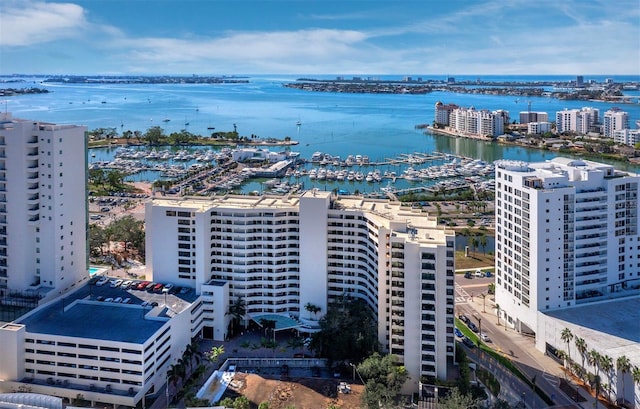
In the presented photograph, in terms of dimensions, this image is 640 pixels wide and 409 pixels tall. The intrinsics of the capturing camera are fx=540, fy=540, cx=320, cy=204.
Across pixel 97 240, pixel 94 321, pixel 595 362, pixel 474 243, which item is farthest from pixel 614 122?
pixel 94 321

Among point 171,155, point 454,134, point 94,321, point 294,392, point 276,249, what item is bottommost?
point 294,392

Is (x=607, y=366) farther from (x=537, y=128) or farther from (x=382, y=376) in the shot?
(x=537, y=128)

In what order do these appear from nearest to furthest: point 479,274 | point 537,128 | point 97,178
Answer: point 479,274 → point 97,178 → point 537,128

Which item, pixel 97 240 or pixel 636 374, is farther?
pixel 97 240

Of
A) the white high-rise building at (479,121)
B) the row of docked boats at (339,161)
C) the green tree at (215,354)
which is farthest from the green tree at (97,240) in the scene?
the white high-rise building at (479,121)

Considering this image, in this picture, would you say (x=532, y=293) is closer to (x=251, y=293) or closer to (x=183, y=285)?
(x=251, y=293)

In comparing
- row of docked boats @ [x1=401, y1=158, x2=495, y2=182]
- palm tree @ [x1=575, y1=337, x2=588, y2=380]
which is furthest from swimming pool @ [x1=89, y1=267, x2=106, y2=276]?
row of docked boats @ [x1=401, y1=158, x2=495, y2=182]

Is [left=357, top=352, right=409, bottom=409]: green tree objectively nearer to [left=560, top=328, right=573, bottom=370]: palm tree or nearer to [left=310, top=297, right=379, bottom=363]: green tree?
[left=310, top=297, right=379, bottom=363]: green tree

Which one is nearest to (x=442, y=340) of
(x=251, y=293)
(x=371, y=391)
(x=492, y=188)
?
(x=371, y=391)
